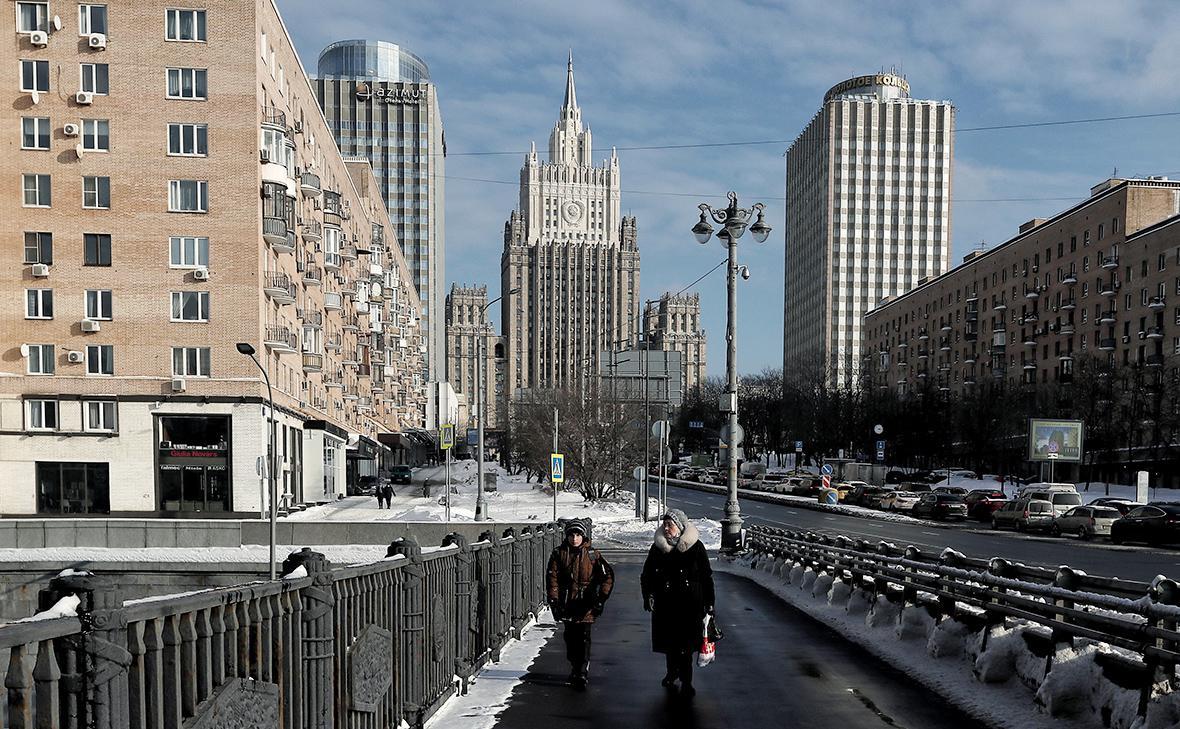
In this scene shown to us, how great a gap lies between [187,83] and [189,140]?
2.45 metres

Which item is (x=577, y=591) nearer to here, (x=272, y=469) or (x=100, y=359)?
(x=272, y=469)

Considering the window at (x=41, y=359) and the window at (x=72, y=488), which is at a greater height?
the window at (x=41, y=359)

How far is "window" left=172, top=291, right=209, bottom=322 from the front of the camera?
147ft

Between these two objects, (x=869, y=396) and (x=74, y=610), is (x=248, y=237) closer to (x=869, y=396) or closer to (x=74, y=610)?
(x=74, y=610)

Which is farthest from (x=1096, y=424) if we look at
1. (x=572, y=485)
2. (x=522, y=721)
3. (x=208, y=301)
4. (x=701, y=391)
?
(x=701, y=391)

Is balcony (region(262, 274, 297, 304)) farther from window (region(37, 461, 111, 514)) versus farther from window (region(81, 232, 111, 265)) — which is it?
window (region(37, 461, 111, 514))

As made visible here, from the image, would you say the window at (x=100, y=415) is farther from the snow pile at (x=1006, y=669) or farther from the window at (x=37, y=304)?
the snow pile at (x=1006, y=669)

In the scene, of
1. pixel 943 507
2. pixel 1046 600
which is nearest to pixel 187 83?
pixel 943 507

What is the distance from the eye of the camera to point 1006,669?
9.80 m

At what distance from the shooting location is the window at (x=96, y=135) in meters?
44.7

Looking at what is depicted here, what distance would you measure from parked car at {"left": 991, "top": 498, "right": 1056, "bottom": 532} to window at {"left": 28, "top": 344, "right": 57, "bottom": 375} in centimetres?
4184

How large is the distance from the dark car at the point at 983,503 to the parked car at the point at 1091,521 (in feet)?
26.9

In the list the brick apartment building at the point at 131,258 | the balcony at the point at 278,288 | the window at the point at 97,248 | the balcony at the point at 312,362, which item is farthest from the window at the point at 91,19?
the balcony at the point at 312,362

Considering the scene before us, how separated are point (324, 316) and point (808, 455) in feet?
220
